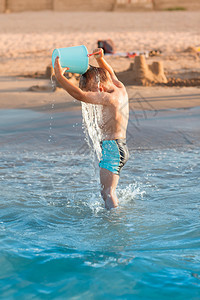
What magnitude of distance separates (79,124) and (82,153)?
1469 millimetres

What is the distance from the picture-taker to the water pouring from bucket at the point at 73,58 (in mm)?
3781

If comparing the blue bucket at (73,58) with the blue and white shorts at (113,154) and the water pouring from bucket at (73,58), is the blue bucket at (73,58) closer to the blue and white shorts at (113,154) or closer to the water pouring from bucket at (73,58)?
the water pouring from bucket at (73,58)

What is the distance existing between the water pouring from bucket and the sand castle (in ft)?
26.8

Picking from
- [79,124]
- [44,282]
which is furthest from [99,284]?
[79,124]

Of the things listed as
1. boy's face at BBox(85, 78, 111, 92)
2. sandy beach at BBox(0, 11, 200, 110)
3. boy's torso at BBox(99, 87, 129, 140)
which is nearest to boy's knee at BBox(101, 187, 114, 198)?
boy's torso at BBox(99, 87, 129, 140)

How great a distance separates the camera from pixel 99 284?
10.2 feet

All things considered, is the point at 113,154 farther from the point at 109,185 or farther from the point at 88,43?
the point at 88,43

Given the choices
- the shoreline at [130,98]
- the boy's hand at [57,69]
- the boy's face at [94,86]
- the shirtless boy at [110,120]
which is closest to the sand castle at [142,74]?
the shoreline at [130,98]

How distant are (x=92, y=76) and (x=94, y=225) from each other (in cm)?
127

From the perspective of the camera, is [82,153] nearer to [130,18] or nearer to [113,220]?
[113,220]

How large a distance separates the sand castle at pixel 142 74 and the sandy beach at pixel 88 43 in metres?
0.57

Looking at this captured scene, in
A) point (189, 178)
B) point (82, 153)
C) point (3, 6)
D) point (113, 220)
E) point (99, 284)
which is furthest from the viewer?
point (3, 6)

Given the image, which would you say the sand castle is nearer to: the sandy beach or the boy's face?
the sandy beach

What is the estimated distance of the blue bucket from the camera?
149 inches
